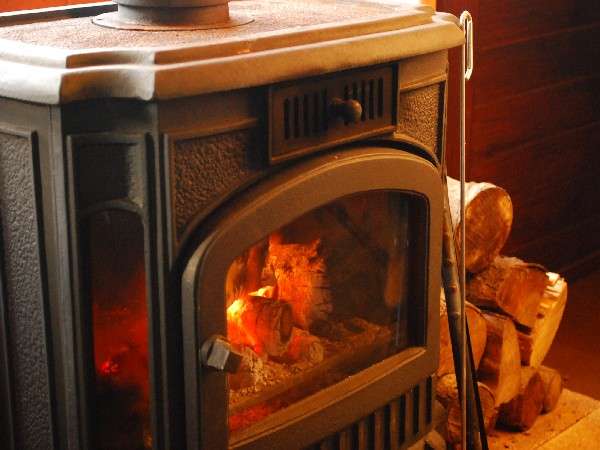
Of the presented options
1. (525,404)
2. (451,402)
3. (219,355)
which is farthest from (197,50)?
(525,404)

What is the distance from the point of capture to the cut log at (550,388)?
204cm

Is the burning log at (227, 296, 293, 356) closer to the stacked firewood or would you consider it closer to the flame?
the flame

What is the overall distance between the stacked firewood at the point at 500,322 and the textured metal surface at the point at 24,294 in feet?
2.59

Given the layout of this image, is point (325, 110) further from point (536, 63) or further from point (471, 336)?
point (536, 63)

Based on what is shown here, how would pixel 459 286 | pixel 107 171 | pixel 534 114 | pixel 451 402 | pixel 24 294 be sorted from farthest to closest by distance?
pixel 534 114, pixel 451 402, pixel 459 286, pixel 24 294, pixel 107 171

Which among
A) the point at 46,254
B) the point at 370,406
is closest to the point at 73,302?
the point at 46,254

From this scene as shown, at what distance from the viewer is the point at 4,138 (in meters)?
1.16

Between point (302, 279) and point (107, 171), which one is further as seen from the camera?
point (302, 279)

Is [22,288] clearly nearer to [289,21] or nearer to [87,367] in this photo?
[87,367]

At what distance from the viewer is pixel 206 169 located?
114 cm

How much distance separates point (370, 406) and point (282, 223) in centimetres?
36

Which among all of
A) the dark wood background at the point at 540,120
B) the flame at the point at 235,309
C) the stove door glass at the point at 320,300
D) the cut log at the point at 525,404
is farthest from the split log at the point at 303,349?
the dark wood background at the point at 540,120

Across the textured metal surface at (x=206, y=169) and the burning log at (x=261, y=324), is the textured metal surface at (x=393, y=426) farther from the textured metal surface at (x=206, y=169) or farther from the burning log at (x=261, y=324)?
the textured metal surface at (x=206, y=169)

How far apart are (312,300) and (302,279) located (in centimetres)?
4
